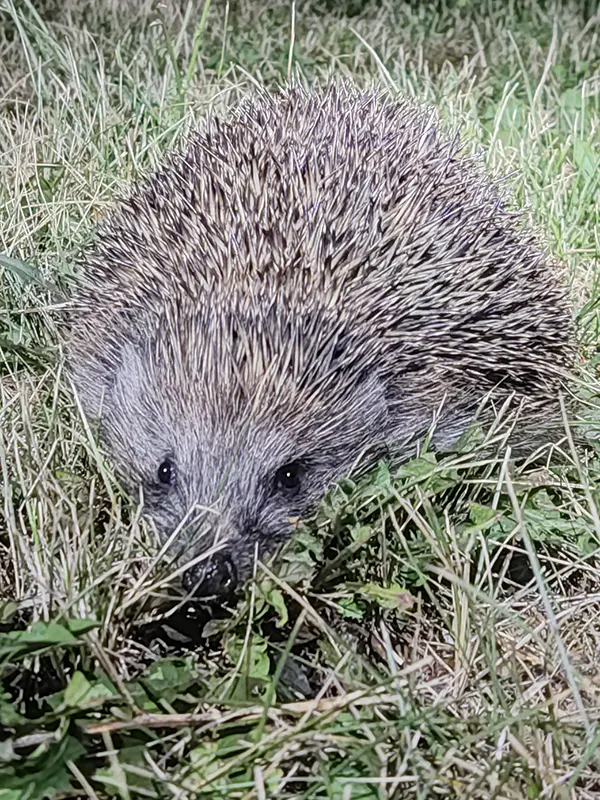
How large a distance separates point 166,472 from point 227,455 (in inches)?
7.4

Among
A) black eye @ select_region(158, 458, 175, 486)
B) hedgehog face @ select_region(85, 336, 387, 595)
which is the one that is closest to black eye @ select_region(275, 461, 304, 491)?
hedgehog face @ select_region(85, 336, 387, 595)

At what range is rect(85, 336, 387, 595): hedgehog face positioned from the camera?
2.16 m

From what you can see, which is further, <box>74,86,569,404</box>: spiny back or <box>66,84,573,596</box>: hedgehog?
<box>74,86,569,404</box>: spiny back

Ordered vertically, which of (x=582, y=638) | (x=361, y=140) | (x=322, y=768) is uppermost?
(x=361, y=140)

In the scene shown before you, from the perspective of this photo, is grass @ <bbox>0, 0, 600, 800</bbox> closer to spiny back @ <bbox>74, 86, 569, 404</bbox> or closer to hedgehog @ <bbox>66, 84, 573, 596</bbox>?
hedgehog @ <bbox>66, 84, 573, 596</bbox>

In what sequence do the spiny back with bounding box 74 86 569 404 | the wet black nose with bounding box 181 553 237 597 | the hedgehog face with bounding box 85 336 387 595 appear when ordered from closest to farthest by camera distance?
the wet black nose with bounding box 181 553 237 597 → the hedgehog face with bounding box 85 336 387 595 → the spiny back with bounding box 74 86 569 404

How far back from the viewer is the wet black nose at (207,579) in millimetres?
2055

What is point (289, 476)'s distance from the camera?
2328 mm

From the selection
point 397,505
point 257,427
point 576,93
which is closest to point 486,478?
point 397,505

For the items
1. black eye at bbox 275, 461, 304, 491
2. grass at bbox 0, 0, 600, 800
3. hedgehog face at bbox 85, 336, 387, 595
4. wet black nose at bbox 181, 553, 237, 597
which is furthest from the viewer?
black eye at bbox 275, 461, 304, 491

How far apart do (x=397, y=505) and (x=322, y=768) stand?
703mm

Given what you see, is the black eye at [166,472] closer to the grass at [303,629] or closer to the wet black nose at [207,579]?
the grass at [303,629]

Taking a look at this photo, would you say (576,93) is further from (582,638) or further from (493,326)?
(582,638)

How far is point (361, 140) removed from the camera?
2822 mm
